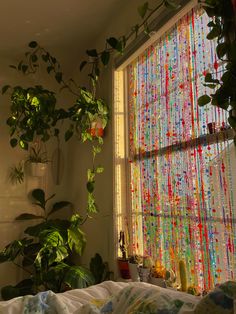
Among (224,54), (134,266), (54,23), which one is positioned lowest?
(134,266)

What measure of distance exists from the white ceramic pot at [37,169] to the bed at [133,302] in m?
1.72

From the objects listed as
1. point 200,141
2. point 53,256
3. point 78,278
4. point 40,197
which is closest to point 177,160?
point 200,141

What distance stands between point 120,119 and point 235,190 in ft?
3.79

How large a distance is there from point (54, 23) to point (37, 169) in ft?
4.52

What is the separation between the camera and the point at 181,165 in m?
1.51

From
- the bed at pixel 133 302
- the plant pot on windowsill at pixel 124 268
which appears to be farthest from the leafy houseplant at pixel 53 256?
the bed at pixel 133 302

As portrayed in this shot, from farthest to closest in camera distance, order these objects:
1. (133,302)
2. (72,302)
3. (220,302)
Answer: (72,302), (133,302), (220,302)

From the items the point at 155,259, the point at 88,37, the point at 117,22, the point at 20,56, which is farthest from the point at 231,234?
the point at 20,56

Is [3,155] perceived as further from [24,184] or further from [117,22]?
[117,22]

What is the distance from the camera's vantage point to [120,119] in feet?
7.01

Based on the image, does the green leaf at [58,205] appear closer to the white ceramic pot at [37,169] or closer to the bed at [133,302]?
the white ceramic pot at [37,169]

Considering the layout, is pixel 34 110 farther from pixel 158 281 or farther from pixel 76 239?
pixel 158 281

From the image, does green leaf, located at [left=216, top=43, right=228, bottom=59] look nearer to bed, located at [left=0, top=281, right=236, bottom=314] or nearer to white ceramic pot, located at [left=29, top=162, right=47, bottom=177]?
bed, located at [left=0, top=281, right=236, bottom=314]

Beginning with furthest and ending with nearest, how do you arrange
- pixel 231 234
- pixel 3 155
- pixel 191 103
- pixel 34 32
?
pixel 3 155
pixel 34 32
pixel 191 103
pixel 231 234
